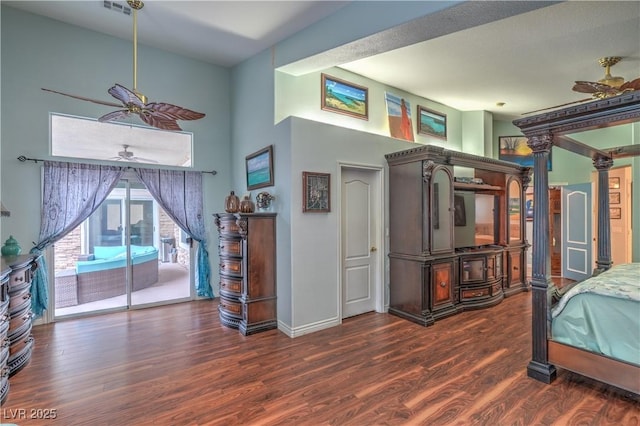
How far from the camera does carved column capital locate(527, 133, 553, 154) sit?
8.77ft

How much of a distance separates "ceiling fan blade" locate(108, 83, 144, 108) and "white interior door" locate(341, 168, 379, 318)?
2448mm

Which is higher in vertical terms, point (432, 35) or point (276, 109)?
point (432, 35)

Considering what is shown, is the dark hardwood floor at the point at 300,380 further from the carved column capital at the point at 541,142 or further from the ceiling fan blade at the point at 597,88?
the ceiling fan blade at the point at 597,88

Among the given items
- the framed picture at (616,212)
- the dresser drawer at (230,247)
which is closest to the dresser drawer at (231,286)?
the dresser drawer at (230,247)

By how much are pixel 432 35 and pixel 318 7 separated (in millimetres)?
1228

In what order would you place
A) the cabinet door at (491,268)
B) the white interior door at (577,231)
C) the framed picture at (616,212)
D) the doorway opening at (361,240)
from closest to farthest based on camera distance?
the doorway opening at (361,240) < the cabinet door at (491,268) < the framed picture at (616,212) < the white interior door at (577,231)

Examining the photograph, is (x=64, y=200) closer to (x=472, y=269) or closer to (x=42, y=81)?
(x=42, y=81)

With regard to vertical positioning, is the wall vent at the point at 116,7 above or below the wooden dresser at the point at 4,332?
above

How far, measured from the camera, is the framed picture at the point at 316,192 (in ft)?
12.1

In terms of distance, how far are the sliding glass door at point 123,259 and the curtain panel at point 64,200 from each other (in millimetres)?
206

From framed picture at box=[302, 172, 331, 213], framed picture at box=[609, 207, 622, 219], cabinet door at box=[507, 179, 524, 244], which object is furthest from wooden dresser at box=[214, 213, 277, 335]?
framed picture at box=[609, 207, 622, 219]

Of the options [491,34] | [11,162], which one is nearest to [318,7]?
[491,34]

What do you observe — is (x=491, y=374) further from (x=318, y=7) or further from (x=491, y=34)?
(x=318, y=7)

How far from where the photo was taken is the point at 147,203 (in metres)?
4.73
